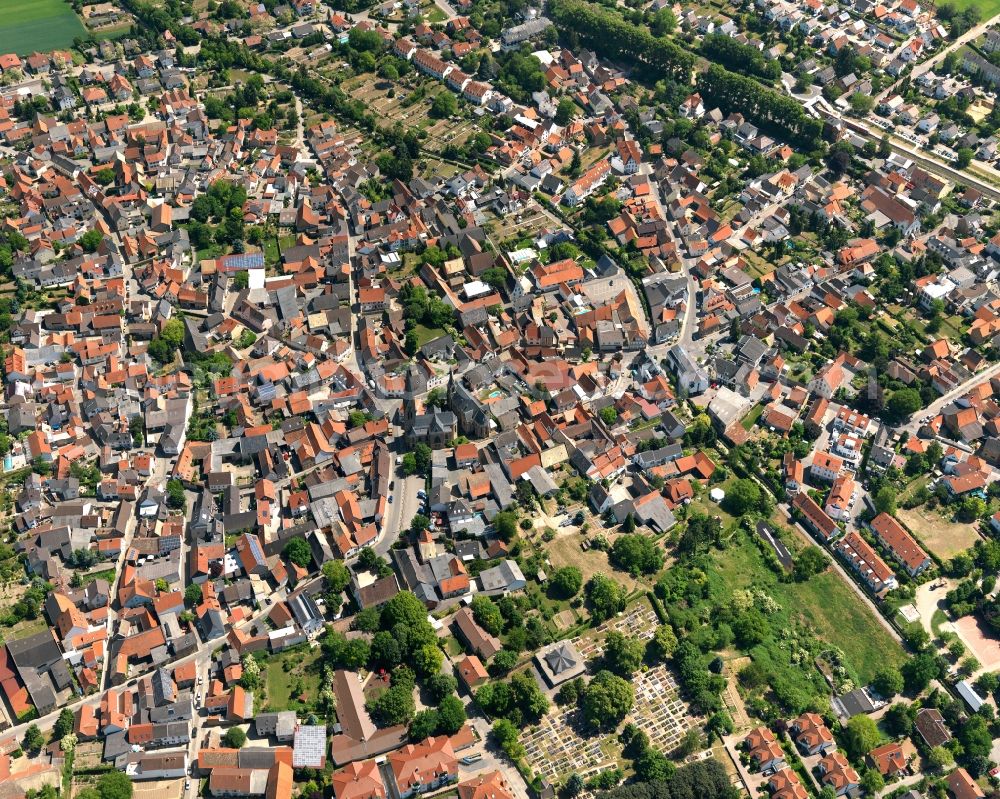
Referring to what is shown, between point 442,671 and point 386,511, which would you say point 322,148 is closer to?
point 386,511

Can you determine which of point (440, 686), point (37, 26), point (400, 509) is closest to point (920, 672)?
point (440, 686)

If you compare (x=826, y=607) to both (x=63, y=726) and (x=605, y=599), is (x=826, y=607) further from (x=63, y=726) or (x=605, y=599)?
(x=63, y=726)

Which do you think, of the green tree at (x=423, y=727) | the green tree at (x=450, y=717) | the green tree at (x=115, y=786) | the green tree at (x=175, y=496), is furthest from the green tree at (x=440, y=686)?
the green tree at (x=175, y=496)

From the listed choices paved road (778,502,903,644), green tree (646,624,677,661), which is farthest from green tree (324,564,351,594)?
paved road (778,502,903,644)

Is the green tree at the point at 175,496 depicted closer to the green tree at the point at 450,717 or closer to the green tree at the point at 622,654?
the green tree at the point at 450,717

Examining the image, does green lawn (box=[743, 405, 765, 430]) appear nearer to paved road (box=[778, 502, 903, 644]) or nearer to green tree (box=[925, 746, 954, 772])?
paved road (box=[778, 502, 903, 644])

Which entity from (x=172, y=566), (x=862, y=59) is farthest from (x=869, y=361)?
(x=172, y=566)

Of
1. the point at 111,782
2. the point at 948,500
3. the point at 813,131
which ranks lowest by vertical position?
the point at 111,782
